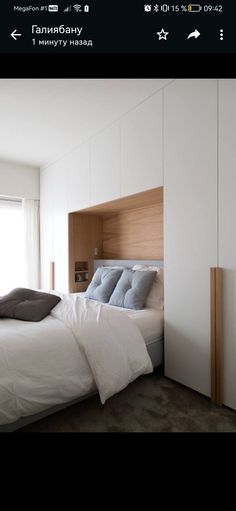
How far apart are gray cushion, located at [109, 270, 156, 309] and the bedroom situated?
14 mm

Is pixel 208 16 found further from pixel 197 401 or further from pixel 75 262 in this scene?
pixel 75 262

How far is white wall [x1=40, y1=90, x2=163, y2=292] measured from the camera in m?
2.30

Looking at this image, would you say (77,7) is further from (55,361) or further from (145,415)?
(145,415)

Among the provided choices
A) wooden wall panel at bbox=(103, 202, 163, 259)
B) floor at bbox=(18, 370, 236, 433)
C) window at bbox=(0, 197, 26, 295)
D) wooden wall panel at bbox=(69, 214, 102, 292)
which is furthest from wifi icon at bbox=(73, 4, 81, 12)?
window at bbox=(0, 197, 26, 295)

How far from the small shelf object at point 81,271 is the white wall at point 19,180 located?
1523 millimetres

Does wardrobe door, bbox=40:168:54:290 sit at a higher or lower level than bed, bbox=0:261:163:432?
higher

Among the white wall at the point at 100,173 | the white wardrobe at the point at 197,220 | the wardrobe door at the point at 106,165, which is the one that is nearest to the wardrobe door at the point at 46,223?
the white wall at the point at 100,173

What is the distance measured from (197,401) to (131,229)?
2.06 meters

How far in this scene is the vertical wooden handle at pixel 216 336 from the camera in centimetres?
175

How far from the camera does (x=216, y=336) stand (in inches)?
69.7

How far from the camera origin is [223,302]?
175 centimetres

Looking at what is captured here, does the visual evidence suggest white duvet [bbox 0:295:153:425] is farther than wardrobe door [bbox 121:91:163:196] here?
No

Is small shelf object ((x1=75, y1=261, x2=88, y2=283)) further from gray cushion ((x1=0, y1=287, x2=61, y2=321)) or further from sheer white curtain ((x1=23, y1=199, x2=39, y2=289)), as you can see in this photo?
gray cushion ((x1=0, y1=287, x2=61, y2=321))

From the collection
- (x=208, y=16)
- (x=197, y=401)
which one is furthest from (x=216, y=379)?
(x=208, y=16)
